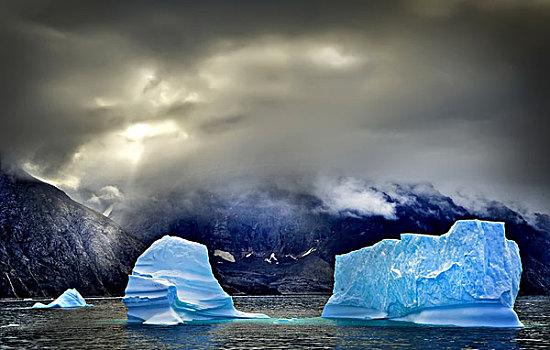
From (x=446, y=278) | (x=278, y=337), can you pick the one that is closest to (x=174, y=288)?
(x=278, y=337)

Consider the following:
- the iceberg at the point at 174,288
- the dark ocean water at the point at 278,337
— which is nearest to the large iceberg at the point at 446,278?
the dark ocean water at the point at 278,337

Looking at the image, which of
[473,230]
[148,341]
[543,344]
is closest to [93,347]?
[148,341]

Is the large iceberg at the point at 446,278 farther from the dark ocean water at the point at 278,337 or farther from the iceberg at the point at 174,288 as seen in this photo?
the iceberg at the point at 174,288

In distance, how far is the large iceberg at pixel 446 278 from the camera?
48.0m

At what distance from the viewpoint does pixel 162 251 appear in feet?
193

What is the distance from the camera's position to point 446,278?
4962 centimetres

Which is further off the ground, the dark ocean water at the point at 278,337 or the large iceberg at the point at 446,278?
the large iceberg at the point at 446,278

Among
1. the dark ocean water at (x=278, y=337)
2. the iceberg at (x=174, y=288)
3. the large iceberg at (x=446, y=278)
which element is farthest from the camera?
the iceberg at (x=174, y=288)

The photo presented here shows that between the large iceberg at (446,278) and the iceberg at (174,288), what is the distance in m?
15.2

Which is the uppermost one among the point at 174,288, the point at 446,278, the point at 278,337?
the point at 446,278

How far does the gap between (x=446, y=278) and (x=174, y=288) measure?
24.9m

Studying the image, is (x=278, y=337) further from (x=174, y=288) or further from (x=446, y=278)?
(x=446, y=278)

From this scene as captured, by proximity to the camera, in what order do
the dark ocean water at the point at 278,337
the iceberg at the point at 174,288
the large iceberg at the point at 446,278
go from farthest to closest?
the iceberg at the point at 174,288
the large iceberg at the point at 446,278
the dark ocean water at the point at 278,337

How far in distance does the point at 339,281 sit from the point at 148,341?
28.4 m
